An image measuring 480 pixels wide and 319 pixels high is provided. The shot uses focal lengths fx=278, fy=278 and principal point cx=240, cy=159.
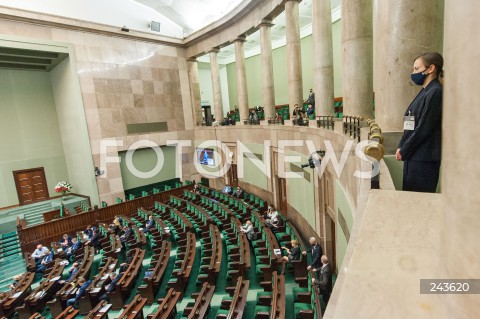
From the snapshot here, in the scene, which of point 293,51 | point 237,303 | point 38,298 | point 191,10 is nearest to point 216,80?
point 191,10

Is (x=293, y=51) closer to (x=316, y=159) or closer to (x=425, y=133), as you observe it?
(x=316, y=159)

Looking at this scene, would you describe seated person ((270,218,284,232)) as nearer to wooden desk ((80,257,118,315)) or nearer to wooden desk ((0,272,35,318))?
wooden desk ((80,257,118,315))

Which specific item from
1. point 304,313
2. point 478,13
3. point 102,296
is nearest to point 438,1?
point 478,13

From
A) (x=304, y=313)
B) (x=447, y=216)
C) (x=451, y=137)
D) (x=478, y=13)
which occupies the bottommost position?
(x=304, y=313)

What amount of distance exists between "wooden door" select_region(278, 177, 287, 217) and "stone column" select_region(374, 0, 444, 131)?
26.6 ft

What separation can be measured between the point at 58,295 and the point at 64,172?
11344mm

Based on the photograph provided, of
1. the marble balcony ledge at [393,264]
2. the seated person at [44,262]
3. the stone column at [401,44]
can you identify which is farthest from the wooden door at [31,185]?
the marble balcony ledge at [393,264]

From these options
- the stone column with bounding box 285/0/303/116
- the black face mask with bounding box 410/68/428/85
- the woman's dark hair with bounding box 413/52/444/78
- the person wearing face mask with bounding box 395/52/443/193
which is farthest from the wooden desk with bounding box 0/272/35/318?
the stone column with bounding box 285/0/303/116

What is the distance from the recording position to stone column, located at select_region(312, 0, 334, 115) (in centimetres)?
778

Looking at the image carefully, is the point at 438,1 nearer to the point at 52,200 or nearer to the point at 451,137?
the point at 451,137

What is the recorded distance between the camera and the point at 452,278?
1017 millimetres

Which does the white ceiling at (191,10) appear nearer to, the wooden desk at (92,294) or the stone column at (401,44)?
the stone column at (401,44)

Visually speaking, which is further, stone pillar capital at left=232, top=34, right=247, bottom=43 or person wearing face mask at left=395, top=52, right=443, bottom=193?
stone pillar capital at left=232, top=34, right=247, bottom=43

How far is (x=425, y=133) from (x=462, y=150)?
1335 millimetres
